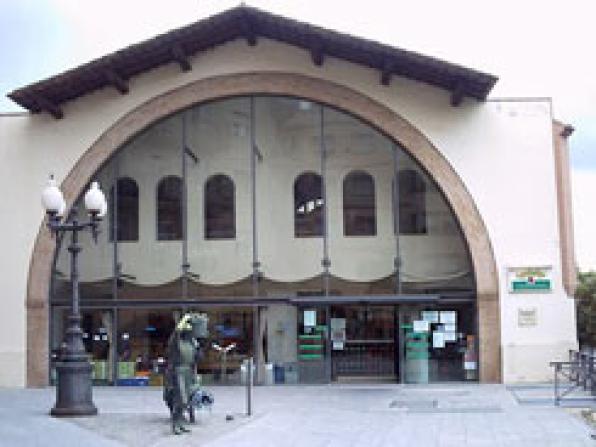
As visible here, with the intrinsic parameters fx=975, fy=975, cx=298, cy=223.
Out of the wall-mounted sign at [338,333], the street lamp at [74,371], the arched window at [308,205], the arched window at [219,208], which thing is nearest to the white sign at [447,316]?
the wall-mounted sign at [338,333]

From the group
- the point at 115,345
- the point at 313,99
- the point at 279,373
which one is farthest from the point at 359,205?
the point at 115,345

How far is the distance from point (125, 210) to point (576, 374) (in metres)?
11.7

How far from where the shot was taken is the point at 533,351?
75.3 ft

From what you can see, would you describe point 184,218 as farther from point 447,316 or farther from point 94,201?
point 94,201

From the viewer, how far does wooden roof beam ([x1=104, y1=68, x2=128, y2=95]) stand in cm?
2388

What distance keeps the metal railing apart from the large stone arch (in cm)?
166

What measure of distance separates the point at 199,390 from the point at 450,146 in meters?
10.4

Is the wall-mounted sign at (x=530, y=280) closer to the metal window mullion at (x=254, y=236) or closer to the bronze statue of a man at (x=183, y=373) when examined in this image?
the metal window mullion at (x=254, y=236)

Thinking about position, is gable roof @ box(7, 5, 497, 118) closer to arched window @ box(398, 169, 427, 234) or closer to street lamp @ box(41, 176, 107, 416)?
arched window @ box(398, 169, 427, 234)

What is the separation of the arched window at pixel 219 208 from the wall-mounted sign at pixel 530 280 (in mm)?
6939

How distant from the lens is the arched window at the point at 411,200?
23.9m

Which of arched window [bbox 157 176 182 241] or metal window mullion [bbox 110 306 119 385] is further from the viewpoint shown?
arched window [bbox 157 176 182 241]

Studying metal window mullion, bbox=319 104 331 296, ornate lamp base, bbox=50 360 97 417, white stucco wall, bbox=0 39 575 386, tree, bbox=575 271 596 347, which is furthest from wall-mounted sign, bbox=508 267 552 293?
ornate lamp base, bbox=50 360 97 417

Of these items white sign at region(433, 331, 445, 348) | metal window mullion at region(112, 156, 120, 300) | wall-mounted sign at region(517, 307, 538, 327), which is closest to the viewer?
wall-mounted sign at region(517, 307, 538, 327)
